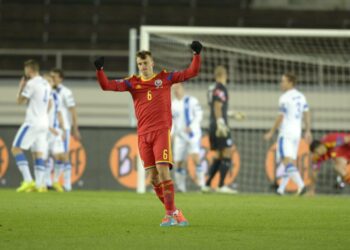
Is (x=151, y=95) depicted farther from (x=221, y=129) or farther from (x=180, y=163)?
(x=180, y=163)

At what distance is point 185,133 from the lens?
58.9 feet

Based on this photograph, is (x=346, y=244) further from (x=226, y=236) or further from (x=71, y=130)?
(x=71, y=130)

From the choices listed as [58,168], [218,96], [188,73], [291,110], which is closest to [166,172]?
[188,73]

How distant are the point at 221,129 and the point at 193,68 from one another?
7.42 meters

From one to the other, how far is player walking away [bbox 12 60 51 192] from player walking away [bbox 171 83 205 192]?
9.79 ft

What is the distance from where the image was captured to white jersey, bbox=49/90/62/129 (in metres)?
16.5

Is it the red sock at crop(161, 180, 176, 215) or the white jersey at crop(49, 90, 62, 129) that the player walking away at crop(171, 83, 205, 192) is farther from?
the red sock at crop(161, 180, 176, 215)

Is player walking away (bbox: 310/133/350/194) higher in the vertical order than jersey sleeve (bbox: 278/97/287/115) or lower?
lower

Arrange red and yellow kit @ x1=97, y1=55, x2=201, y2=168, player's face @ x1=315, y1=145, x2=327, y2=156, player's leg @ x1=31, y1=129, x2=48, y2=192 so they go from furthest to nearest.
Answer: player's leg @ x1=31, y1=129, x2=48, y2=192 → player's face @ x1=315, y1=145, x2=327, y2=156 → red and yellow kit @ x1=97, y1=55, x2=201, y2=168

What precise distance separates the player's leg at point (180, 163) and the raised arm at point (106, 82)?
8557mm

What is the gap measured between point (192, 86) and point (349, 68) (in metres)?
3.27

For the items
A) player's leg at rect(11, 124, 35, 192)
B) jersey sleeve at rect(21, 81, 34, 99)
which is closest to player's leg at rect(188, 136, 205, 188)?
player's leg at rect(11, 124, 35, 192)

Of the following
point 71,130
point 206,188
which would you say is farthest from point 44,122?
point 206,188

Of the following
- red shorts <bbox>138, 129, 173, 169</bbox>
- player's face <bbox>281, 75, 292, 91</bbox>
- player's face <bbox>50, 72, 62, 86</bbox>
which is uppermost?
player's face <bbox>50, 72, 62, 86</bbox>
